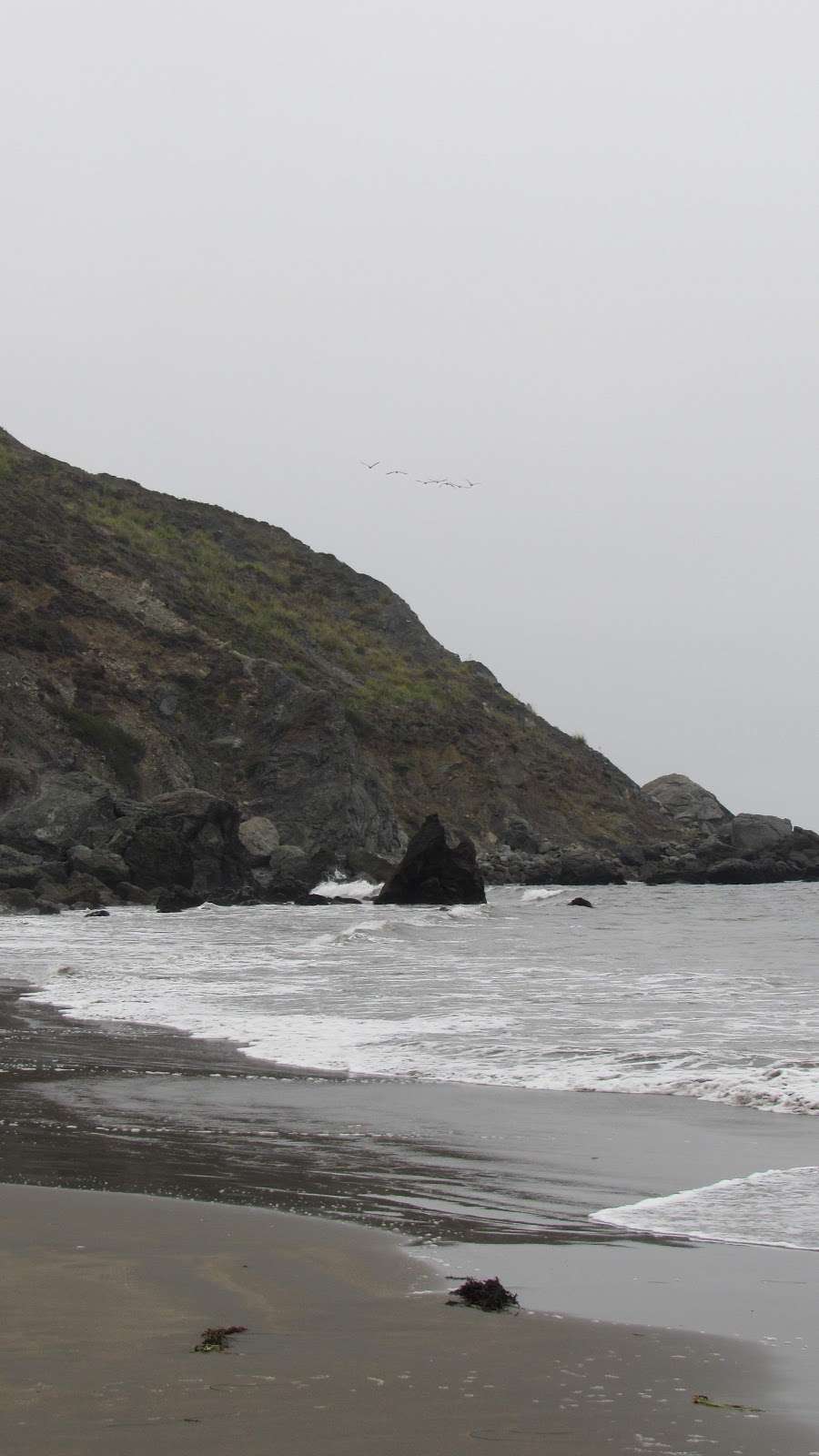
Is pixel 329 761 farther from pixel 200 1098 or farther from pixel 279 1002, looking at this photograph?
pixel 200 1098

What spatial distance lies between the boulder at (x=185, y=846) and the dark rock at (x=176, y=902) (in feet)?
11.7

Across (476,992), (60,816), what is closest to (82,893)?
(60,816)

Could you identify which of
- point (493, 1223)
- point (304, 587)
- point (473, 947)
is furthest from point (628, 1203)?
point (304, 587)

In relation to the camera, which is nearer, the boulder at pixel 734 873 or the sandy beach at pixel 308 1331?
the sandy beach at pixel 308 1331

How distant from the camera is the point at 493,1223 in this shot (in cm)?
534

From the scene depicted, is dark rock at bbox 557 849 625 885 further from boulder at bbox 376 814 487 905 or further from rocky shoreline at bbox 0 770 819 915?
boulder at bbox 376 814 487 905

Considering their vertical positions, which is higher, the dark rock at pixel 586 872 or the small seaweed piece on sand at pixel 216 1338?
the dark rock at pixel 586 872

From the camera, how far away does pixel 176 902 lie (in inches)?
1316

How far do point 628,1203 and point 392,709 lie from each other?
6076 cm

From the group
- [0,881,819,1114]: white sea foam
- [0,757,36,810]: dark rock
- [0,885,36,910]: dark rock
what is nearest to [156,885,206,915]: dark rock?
[0,881,819,1114]: white sea foam

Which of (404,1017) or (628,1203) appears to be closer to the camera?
(628,1203)

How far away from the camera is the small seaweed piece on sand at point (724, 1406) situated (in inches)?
129

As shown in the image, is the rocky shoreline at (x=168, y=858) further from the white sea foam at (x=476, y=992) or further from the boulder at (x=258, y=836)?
the white sea foam at (x=476, y=992)

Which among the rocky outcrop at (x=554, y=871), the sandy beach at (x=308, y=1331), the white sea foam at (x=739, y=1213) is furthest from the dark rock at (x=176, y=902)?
the white sea foam at (x=739, y=1213)
